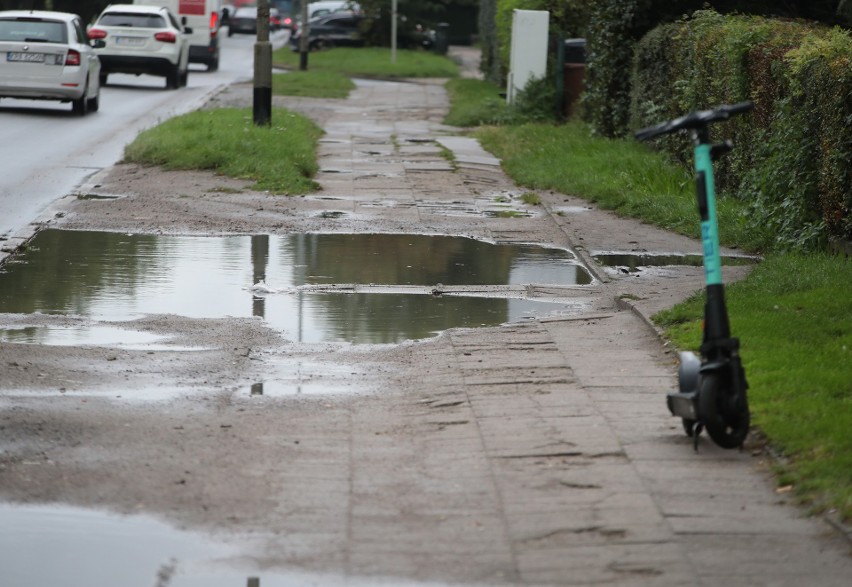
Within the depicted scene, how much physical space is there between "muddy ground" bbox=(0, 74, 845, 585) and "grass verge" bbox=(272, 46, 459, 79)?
34.0 m

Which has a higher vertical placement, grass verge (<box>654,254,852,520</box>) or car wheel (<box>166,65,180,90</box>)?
grass verge (<box>654,254,852,520</box>)

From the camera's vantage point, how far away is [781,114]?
12445 mm

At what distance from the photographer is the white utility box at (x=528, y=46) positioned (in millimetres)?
26531

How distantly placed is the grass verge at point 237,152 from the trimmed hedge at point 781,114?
15.7 ft

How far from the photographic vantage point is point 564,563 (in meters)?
4.96

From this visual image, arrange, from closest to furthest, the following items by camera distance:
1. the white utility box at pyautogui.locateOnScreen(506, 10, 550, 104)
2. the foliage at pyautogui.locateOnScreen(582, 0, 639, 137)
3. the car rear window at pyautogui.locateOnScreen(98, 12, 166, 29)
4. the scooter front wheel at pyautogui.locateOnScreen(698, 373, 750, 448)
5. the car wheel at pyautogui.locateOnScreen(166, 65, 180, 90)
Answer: the scooter front wheel at pyautogui.locateOnScreen(698, 373, 750, 448) → the foliage at pyautogui.locateOnScreen(582, 0, 639, 137) → the white utility box at pyautogui.locateOnScreen(506, 10, 550, 104) → the car rear window at pyautogui.locateOnScreen(98, 12, 166, 29) → the car wheel at pyautogui.locateOnScreen(166, 65, 180, 90)

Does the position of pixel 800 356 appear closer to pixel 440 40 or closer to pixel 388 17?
pixel 388 17

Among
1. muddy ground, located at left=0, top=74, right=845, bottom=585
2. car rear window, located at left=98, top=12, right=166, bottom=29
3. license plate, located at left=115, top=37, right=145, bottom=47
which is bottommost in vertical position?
muddy ground, located at left=0, top=74, right=845, bottom=585

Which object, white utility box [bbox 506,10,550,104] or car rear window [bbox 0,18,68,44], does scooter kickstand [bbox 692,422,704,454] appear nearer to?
car rear window [bbox 0,18,68,44]

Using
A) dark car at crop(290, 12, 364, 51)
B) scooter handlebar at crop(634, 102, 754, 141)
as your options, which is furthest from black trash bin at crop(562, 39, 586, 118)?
dark car at crop(290, 12, 364, 51)

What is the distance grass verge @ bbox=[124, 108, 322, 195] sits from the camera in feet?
55.0

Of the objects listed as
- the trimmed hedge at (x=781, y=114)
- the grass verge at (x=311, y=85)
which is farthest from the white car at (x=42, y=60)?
the trimmed hedge at (x=781, y=114)

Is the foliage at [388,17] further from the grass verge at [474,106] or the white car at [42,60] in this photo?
the white car at [42,60]

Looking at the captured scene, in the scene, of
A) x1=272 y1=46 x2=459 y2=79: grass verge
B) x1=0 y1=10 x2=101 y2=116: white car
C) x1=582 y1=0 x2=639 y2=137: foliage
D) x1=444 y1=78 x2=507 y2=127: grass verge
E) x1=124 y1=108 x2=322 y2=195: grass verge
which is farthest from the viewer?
x1=272 y1=46 x2=459 y2=79: grass verge
